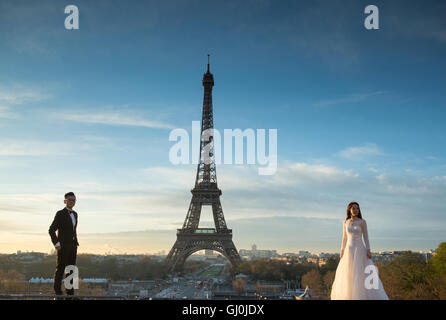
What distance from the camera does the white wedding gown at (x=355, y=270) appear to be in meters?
7.89

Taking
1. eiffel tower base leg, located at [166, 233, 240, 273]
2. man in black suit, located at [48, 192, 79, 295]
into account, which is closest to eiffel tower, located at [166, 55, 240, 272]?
eiffel tower base leg, located at [166, 233, 240, 273]

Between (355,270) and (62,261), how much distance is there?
19.7 ft

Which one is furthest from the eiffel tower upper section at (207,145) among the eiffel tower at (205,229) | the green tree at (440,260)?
the green tree at (440,260)

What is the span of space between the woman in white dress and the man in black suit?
→ 18.3ft

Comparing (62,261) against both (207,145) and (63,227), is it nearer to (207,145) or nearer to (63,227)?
(63,227)

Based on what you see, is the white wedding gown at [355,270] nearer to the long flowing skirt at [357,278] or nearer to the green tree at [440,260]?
the long flowing skirt at [357,278]

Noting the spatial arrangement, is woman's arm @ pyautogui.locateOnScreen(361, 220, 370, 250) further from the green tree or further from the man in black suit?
the green tree

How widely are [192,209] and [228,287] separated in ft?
45.9

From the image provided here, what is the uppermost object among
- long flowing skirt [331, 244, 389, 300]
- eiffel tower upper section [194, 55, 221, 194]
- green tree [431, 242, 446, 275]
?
eiffel tower upper section [194, 55, 221, 194]

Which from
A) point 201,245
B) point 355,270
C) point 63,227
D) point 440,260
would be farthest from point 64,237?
point 201,245

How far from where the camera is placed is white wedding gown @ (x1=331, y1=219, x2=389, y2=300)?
7891mm
